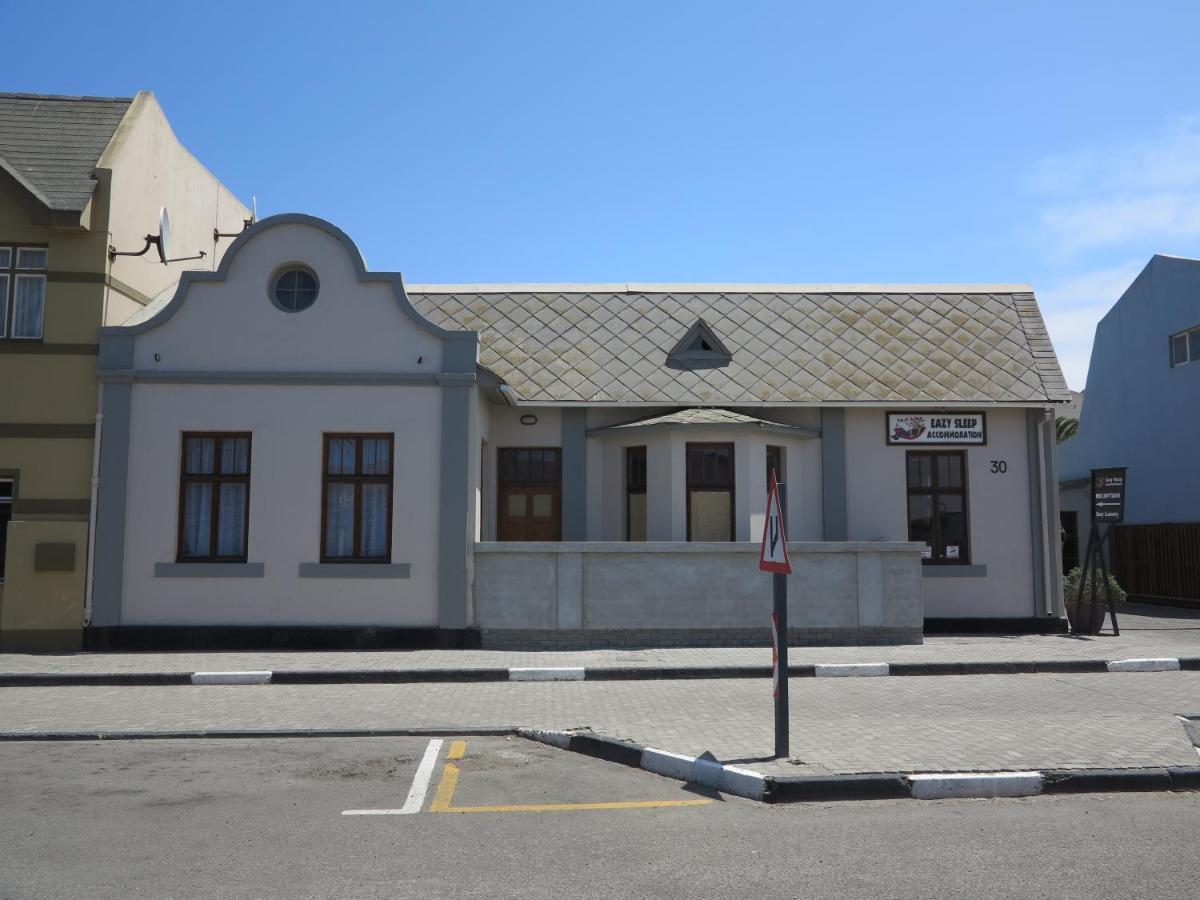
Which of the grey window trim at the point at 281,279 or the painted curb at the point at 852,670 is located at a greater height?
the grey window trim at the point at 281,279

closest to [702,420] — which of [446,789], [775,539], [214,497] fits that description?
[214,497]

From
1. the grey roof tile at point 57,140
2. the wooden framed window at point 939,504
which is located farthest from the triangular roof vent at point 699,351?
the grey roof tile at point 57,140

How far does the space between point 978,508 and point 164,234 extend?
580 inches

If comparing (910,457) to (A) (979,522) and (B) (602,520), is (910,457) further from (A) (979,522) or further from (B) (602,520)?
(B) (602,520)

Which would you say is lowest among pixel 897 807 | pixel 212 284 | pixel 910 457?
pixel 897 807

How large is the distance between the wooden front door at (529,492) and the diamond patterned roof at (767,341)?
3.77 ft

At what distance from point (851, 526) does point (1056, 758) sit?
32.7ft

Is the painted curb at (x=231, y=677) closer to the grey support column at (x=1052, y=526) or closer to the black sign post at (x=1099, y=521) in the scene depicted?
the grey support column at (x=1052, y=526)

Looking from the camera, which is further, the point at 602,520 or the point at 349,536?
the point at 602,520

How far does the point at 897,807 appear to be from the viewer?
6586 millimetres

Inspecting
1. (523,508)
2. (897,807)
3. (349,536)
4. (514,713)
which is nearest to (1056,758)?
(897,807)

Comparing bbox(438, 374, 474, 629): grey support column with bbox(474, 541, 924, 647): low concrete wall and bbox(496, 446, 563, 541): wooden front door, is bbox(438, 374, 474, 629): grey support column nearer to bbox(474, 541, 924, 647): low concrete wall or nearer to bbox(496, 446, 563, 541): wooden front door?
bbox(474, 541, 924, 647): low concrete wall

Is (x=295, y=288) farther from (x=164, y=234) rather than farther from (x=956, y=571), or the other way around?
(x=956, y=571)

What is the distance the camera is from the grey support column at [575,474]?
17438mm
